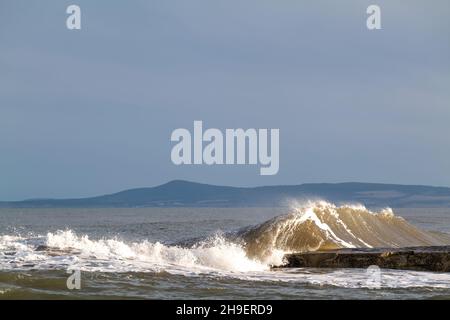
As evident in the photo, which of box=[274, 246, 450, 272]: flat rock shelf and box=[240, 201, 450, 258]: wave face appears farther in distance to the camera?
box=[240, 201, 450, 258]: wave face

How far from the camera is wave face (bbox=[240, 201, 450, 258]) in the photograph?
20603 mm

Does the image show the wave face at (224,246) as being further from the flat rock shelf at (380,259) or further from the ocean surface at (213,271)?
the flat rock shelf at (380,259)

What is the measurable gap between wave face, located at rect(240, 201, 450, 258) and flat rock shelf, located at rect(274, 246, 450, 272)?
5.05 ft

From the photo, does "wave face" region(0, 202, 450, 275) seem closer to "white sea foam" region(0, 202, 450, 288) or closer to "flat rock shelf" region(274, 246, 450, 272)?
"white sea foam" region(0, 202, 450, 288)

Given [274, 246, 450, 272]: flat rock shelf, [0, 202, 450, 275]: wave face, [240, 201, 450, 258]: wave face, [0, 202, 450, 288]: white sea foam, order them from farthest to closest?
[240, 201, 450, 258]: wave face < [274, 246, 450, 272]: flat rock shelf < [0, 202, 450, 275]: wave face < [0, 202, 450, 288]: white sea foam

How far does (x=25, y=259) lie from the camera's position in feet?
53.1

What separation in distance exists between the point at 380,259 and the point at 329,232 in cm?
573

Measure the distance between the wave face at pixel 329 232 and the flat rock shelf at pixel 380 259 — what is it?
154cm

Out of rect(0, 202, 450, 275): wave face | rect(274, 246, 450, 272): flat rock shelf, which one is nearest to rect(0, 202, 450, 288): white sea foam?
rect(0, 202, 450, 275): wave face

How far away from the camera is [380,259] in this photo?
17.1m

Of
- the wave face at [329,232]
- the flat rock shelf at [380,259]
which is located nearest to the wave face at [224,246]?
the wave face at [329,232]

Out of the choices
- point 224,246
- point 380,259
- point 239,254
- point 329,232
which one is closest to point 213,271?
point 239,254

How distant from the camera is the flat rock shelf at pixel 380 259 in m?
16.8
